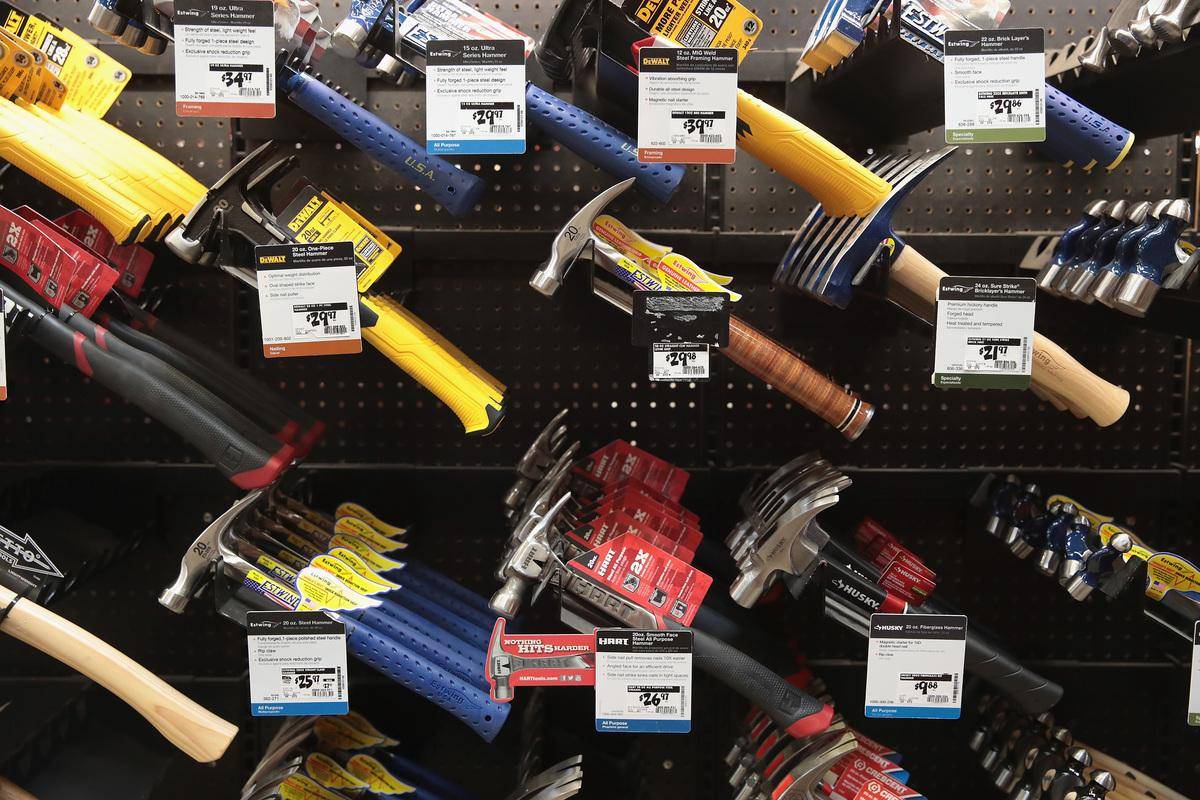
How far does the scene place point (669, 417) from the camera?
185 centimetres

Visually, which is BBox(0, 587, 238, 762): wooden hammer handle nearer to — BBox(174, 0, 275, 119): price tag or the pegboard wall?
the pegboard wall

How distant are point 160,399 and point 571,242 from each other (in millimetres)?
722

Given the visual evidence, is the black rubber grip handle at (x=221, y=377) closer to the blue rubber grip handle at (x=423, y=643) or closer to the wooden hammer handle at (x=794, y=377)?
the blue rubber grip handle at (x=423, y=643)

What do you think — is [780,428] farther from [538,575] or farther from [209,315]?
[209,315]

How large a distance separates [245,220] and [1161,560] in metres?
1.70

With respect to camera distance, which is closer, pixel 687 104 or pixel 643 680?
pixel 687 104

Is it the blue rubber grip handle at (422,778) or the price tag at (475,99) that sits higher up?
the price tag at (475,99)

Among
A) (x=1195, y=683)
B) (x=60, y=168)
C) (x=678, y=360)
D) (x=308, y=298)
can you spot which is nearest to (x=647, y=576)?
(x=678, y=360)

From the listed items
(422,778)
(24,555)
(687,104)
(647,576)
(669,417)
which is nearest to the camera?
(687,104)

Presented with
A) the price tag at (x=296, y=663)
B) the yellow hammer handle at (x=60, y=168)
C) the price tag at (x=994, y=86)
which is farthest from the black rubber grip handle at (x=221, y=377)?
the price tag at (x=994, y=86)

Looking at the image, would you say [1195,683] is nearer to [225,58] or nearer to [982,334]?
[982,334]

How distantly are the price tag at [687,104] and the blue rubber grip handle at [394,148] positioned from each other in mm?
340

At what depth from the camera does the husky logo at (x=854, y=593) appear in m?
1.48

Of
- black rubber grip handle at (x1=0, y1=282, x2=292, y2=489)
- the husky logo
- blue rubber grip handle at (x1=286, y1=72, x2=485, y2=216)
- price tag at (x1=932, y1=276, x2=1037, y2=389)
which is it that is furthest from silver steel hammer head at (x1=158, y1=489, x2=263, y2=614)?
price tag at (x1=932, y1=276, x2=1037, y2=389)
